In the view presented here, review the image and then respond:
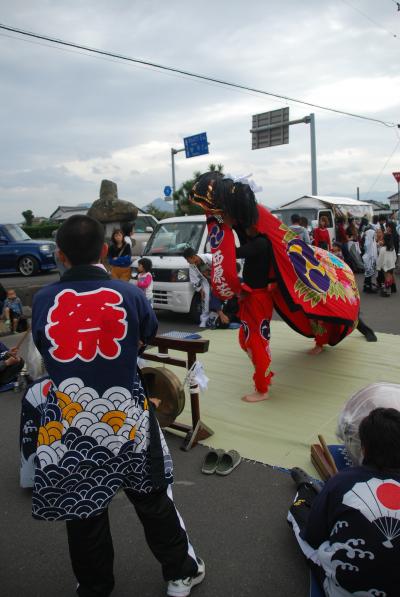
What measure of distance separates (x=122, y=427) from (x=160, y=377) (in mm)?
1640

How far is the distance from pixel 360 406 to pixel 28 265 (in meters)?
12.8

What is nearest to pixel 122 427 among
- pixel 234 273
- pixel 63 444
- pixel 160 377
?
pixel 63 444

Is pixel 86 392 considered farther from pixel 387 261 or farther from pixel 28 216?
pixel 28 216

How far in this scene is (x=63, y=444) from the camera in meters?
1.79

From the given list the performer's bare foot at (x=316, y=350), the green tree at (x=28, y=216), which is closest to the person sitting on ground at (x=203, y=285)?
the performer's bare foot at (x=316, y=350)

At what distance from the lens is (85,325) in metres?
1.74

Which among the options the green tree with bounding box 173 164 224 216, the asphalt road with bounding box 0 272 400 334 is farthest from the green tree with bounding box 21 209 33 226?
the asphalt road with bounding box 0 272 400 334

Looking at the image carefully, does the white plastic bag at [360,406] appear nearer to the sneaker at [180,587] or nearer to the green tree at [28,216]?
the sneaker at [180,587]

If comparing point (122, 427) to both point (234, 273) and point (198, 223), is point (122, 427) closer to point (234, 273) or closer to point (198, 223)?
point (234, 273)

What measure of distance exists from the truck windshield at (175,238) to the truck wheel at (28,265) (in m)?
6.28

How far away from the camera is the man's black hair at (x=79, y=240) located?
181 cm

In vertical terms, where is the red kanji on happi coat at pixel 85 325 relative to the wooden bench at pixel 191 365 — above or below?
above

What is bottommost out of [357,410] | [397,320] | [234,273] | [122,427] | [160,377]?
[397,320]

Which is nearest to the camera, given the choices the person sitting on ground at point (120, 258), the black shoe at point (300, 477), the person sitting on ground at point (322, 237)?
the black shoe at point (300, 477)
